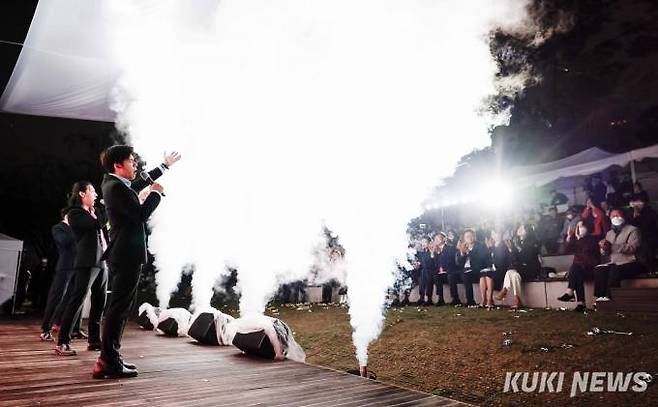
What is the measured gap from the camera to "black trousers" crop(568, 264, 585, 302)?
773 cm

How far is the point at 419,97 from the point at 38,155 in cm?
1983

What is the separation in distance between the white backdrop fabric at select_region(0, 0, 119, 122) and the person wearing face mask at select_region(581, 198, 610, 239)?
904cm

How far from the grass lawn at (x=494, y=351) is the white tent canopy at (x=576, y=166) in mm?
3617

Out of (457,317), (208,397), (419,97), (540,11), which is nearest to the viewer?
(208,397)

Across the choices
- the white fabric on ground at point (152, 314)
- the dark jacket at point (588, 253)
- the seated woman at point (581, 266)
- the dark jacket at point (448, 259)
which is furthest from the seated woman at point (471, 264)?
the white fabric on ground at point (152, 314)

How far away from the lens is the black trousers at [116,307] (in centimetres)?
352

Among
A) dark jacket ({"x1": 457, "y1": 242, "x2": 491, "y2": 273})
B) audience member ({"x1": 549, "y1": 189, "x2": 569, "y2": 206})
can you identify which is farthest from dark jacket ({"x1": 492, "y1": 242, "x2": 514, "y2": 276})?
audience member ({"x1": 549, "y1": 189, "x2": 569, "y2": 206})

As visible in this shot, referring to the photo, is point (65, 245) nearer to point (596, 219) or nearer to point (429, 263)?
point (429, 263)

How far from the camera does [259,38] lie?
5.84 m

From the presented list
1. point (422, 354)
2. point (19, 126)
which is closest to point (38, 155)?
point (19, 126)

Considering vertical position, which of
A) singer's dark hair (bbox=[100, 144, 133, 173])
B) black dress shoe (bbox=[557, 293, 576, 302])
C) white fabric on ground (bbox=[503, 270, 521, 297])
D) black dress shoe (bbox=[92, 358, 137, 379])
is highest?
singer's dark hair (bbox=[100, 144, 133, 173])

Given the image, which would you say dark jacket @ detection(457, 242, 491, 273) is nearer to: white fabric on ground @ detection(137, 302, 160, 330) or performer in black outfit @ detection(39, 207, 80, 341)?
white fabric on ground @ detection(137, 302, 160, 330)

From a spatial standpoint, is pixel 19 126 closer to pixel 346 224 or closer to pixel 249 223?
pixel 249 223

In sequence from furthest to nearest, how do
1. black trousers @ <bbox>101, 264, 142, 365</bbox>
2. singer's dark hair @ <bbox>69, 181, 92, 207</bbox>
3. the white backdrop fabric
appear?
the white backdrop fabric < singer's dark hair @ <bbox>69, 181, 92, 207</bbox> < black trousers @ <bbox>101, 264, 142, 365</bbox>
